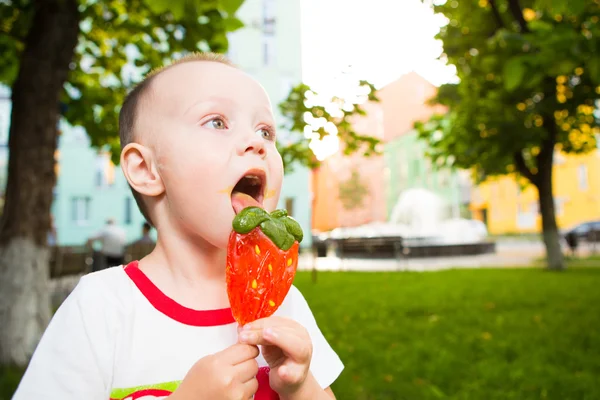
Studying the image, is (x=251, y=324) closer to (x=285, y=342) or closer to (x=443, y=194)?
(x=285, y=342)

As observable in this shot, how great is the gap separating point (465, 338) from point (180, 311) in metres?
4.29

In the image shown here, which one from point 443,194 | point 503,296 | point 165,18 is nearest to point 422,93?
point 443,194

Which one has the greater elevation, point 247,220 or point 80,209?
point 80,209

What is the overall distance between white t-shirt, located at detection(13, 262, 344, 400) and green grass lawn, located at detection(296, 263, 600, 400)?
7.73ft

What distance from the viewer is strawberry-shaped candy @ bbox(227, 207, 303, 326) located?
0.93 meters

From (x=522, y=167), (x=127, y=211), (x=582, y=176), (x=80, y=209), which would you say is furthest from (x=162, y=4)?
(x=582, y=176)

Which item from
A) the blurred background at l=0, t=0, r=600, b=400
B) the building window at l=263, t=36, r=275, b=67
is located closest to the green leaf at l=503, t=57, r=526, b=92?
the blurred background at l=0, t=0, r=600, b=400

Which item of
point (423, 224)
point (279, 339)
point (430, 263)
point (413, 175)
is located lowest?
point (430, 263)

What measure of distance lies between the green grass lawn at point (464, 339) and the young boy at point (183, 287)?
2.32 meters

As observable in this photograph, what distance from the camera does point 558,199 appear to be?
114ft

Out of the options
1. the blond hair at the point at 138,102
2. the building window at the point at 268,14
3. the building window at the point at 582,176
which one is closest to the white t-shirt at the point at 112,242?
the blond hair at the point at 138,102

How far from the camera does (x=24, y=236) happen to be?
155 inches

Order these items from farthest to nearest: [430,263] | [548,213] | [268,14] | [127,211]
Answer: [127,211] → [268,14] → [430,263] → [548,213]

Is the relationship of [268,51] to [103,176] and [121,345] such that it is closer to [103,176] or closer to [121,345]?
[103,176]
